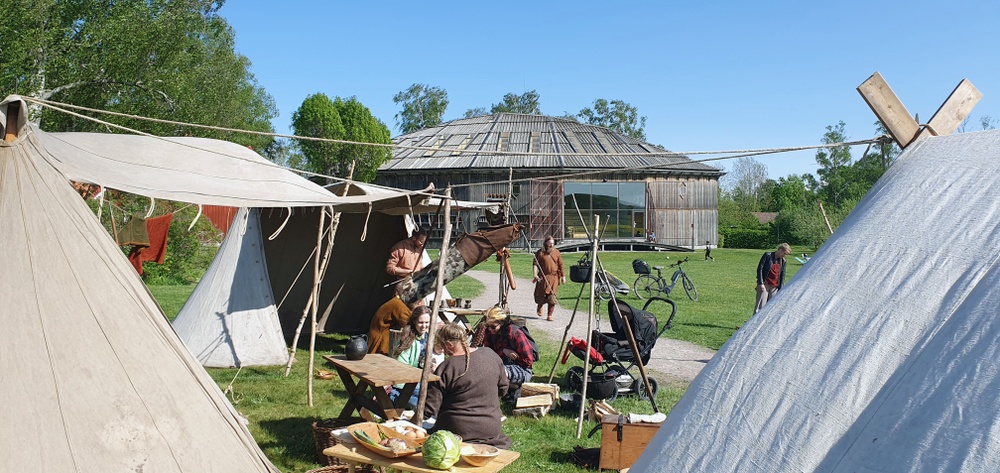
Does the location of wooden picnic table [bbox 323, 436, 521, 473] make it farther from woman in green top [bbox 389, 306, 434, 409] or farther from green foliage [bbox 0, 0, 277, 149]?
green foliage [bbox 0, 0, 277, 149]

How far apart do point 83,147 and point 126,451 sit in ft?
8.27

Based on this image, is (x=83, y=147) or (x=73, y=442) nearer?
(x=73, y=442)

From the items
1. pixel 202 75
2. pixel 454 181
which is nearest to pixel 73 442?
pixel 202 75

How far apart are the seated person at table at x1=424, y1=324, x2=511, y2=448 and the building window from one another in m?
29.0

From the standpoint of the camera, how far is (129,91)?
23.7m

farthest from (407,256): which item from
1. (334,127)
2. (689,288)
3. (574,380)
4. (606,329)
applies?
(334,127)

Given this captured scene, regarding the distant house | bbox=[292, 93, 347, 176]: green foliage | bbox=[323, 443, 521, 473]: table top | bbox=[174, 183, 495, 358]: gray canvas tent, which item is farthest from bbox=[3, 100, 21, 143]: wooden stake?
bbox=[292, 93, 347, 176]: green foliage

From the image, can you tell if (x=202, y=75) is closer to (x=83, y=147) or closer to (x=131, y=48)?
(x=131, y=48)

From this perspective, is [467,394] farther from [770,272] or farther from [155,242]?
[770,272]

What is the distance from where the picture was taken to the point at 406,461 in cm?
455

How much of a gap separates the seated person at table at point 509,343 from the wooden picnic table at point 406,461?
3.28 meters

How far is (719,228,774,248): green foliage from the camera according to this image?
40688 millimetres

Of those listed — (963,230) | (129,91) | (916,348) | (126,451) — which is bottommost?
(126,451)

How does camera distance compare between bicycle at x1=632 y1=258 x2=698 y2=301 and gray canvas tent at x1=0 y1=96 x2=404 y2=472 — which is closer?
gray canvas tent at x1=0 y1=96 x2=404 y2=472
